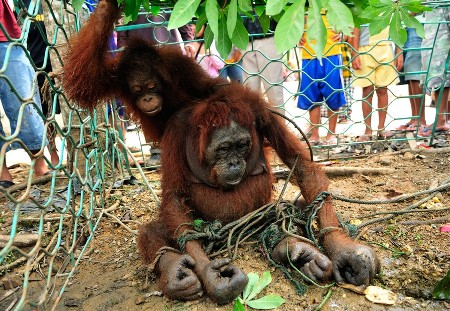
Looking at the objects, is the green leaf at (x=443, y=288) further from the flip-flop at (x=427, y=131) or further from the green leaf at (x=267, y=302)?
the flip-flop at (x=427, y=131)

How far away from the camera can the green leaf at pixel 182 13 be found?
143cm

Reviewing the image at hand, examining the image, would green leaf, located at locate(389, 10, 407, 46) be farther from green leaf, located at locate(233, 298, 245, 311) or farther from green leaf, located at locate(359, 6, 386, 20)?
green leaf, located at locate(233, 298, 245, 311)

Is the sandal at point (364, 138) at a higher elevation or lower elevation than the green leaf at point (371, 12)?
lower

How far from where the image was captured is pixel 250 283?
7.23 feet

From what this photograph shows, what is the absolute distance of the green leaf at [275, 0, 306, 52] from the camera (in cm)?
129

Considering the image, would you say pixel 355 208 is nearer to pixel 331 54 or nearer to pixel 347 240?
pixel 347 240

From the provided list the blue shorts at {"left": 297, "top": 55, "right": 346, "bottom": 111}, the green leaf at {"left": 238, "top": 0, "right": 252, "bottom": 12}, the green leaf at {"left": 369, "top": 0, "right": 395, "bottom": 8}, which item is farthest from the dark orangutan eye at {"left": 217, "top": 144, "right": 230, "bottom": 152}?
the blue shorts at {"left": 297, "top": 55, "right": 346, "bottom": 111}

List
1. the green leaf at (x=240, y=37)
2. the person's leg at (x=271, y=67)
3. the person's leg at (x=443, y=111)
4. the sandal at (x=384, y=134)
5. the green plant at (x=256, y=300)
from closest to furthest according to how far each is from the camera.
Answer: the green leaf at (x=240, y=37) → the green plant at (x=256, y=300) → the person's leg at (x=271, y=67) → the person's leg at (x=443, y=111) → the sandal at (x=384, y=134)

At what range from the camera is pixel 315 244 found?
2.42 m

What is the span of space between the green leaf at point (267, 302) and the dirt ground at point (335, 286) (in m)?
0.05

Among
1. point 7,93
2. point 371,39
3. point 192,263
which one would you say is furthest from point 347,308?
point 371,39

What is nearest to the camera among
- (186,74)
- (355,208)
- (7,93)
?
(186,74)

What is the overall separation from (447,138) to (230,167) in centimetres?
348

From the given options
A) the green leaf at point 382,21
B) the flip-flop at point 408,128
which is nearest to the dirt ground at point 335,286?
the flip-flop at point 408,128
